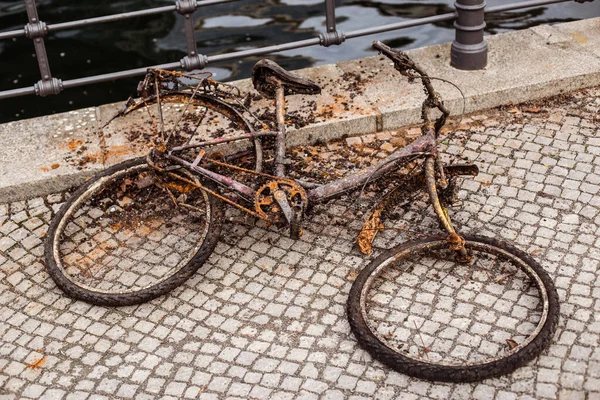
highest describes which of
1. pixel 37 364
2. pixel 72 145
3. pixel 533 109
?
pixel 72 145

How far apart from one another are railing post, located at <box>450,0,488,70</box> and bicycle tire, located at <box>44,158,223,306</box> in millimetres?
2513

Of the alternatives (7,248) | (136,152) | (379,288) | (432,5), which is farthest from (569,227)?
(432,5)

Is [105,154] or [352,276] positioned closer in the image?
[352,276]

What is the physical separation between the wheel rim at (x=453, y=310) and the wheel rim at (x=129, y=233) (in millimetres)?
1164

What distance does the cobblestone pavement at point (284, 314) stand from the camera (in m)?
3.92

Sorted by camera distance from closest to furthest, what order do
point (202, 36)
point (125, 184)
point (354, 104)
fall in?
point (125, 184)
point (354, 104)
point (202, 36)

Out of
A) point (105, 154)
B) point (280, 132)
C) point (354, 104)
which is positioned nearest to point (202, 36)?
point (354, 104)

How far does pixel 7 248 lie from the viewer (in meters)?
4.98

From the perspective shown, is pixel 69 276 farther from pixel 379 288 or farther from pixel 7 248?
pixel 379 288

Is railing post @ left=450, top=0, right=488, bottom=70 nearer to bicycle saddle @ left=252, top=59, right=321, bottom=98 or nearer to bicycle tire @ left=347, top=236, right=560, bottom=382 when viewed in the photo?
bicycle saddle @ left=252, top=59, right=321, bottom=98

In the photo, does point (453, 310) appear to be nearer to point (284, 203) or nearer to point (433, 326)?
point (433, 326)

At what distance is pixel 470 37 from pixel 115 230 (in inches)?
124

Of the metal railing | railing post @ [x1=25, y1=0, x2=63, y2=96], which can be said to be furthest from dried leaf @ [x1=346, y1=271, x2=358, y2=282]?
railing post @ [x1=25, y1=0, x2=63, y2=96]

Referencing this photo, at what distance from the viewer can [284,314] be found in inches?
172
